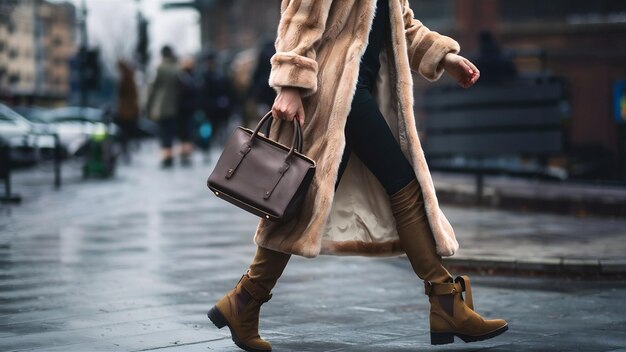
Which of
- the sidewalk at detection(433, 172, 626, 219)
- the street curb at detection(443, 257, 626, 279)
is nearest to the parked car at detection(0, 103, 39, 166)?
the sidewalk at detection(433, 172, 626, 219)

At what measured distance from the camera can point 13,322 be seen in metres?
6.04

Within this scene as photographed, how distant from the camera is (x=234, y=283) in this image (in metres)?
7.73

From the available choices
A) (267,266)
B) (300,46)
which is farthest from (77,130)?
(300,46)

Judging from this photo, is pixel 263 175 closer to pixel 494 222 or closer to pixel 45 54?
pixel 494 222

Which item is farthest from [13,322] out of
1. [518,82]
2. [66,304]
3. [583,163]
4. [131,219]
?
[583,163]

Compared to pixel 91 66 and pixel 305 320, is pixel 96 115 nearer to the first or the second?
pixel 91 66

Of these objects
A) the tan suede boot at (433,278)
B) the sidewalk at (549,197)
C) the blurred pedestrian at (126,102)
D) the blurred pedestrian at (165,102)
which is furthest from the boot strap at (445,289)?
the blurred pedestrian at (126,102)

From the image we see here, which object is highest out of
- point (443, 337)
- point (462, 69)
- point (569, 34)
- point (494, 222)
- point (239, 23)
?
point (239, 23)

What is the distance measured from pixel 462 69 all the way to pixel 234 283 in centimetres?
284

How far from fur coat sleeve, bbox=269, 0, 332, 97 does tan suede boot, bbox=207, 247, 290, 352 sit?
0.75 meters

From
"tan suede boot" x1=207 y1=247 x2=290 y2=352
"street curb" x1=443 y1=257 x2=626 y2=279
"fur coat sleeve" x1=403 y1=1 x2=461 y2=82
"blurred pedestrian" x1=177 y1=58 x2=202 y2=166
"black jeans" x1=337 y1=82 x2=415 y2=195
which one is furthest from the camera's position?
"blurred pedestrian" x1=177 y1=58 x2=202 y2=166

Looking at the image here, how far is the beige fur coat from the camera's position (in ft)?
16.7

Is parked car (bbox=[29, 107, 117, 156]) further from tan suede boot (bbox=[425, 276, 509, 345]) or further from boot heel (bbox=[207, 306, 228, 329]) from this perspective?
tan suede boot (bbox=[425, 276, 509, 345])

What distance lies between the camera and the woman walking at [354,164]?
16.7 feet
